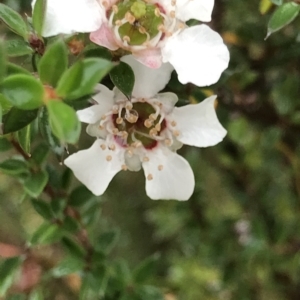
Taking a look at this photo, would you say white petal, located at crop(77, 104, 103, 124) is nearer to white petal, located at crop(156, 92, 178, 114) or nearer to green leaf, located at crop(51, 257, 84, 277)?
white petal, located at crop(156, 92, 178, 114)

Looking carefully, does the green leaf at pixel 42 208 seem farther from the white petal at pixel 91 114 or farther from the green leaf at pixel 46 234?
the white petal at pixel 91 114

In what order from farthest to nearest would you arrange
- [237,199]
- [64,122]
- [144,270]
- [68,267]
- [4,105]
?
[237,199] → [144,270] → [68,267] → [4,105] → [64,122]

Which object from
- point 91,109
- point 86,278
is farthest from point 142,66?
point 86,278

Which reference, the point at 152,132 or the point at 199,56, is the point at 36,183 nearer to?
the point at 152,132

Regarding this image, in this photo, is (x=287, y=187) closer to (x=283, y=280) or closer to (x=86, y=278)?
(x=283, y=280)

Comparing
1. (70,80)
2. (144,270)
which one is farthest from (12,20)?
(144,270)

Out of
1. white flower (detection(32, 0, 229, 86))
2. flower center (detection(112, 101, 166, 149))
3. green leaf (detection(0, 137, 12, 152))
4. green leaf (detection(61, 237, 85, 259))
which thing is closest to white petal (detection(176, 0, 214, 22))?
white flower (detection(32, 0, 229, 86))
